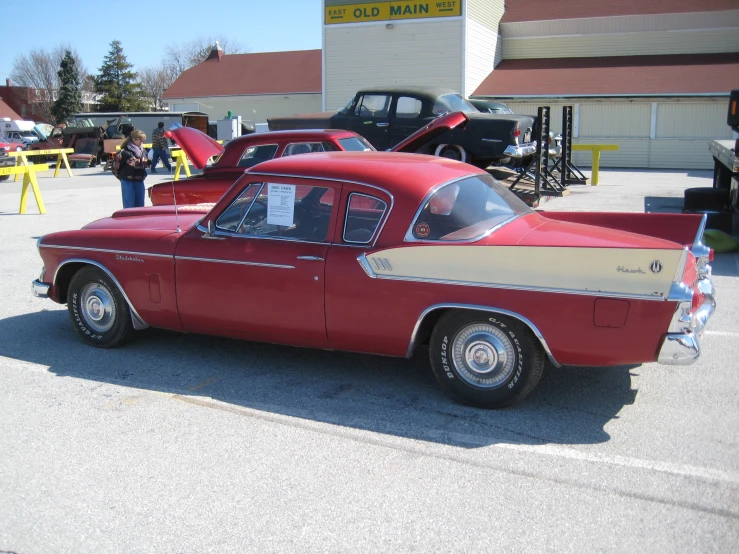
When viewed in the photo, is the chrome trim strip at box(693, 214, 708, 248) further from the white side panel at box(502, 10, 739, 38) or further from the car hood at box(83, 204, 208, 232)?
the white side panel at box(502, 10, 739, 38)

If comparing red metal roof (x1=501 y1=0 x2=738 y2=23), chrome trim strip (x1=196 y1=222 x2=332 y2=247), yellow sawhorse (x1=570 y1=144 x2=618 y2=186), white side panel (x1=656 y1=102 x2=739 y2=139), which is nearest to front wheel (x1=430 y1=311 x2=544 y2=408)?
chrome trim strip (x1=196 y1=222 x2=332 y2=247)

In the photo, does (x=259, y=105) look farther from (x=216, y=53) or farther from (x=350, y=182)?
(x=350, y=182)

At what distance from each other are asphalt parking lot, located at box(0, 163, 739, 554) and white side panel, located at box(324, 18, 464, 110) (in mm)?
23288

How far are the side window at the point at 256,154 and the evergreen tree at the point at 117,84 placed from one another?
185ft

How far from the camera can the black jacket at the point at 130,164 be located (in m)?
11.3

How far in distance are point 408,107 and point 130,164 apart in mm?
6431

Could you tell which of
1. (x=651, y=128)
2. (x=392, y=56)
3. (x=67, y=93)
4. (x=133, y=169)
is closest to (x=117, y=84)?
(x=67, y=93)

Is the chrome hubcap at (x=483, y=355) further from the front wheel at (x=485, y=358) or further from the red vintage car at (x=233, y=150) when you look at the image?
the red vintage car at (x=233, y=150)

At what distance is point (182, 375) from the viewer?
5.45 metres

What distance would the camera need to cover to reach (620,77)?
91.9 ft

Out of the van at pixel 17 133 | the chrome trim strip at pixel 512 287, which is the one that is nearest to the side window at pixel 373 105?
the chrome trim strip at pixel 512 287

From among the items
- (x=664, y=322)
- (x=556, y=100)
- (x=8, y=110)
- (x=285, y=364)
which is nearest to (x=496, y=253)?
(x=664, y=322)

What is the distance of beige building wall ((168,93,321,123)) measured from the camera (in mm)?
40406

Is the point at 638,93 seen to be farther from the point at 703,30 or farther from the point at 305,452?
the point at 305,452
